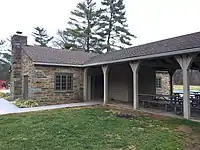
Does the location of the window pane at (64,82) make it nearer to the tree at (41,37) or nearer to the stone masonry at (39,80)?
the stone masonry at (39,80)

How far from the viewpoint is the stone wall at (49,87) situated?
12.6m

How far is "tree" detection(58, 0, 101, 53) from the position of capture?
102 feet

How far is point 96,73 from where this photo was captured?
15906 millimetres

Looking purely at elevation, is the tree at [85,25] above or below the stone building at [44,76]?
above

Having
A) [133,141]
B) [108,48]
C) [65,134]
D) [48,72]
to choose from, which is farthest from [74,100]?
Result: [108,48]

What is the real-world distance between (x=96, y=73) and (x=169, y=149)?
11.4 m

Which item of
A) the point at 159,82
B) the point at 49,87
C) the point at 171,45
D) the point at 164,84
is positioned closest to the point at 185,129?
the point at 171,45

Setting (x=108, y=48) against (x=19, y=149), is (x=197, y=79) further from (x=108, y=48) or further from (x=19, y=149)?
(x=19, y=149)

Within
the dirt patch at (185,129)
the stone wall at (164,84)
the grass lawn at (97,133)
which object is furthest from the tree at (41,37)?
the dirt patch at (185,129)

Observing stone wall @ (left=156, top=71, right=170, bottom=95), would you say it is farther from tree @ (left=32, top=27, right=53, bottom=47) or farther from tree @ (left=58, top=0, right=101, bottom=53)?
tree @ (left=32, top=27, right=53, bottom=47)

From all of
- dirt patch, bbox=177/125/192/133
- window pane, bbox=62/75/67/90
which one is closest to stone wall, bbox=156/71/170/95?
window pane, bbox=62/75/67/90

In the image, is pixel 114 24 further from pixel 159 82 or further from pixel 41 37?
pixel 41 37

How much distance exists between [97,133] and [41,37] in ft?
119

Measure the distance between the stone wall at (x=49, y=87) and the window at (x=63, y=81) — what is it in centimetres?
24
